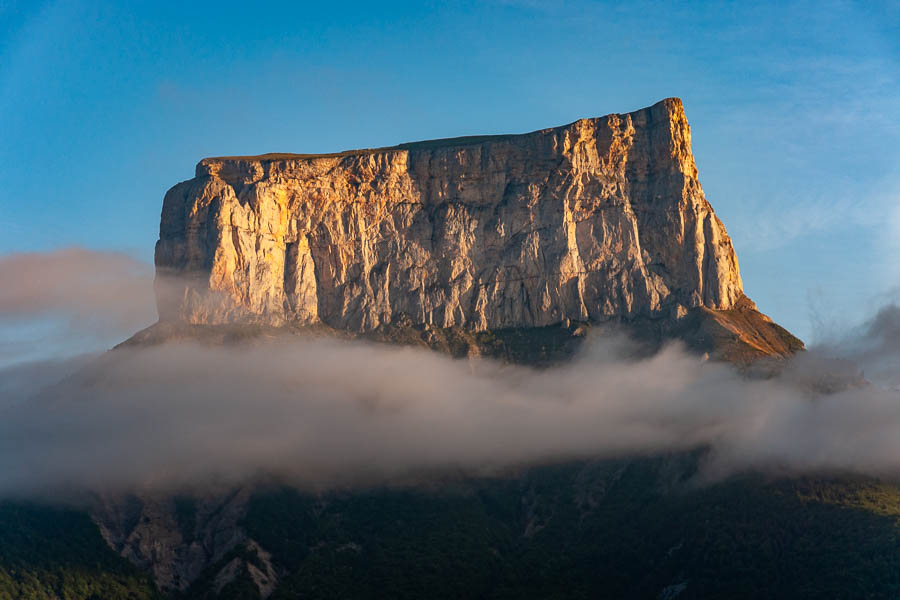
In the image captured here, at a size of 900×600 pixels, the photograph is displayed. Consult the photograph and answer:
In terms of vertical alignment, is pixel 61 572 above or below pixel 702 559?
above

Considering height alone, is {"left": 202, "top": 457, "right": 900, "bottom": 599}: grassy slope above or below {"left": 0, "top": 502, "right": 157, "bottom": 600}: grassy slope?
below

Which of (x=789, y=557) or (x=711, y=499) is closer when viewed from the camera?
(x=789, y=557)

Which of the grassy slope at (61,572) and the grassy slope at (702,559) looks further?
the grassy slope at (61,572)

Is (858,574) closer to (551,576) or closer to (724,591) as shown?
(724,591)

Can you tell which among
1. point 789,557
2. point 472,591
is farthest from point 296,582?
point 789,557

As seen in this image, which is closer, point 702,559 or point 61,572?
point 702,559

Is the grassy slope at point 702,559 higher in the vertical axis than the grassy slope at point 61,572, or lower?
lower

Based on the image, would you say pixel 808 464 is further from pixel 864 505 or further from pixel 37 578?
pixel 37 578

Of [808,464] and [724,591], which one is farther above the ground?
[808,464]

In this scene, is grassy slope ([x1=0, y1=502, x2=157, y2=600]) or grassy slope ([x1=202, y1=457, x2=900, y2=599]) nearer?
grassy slope ([x1=202, y1=457, x2=900, y2=599])
